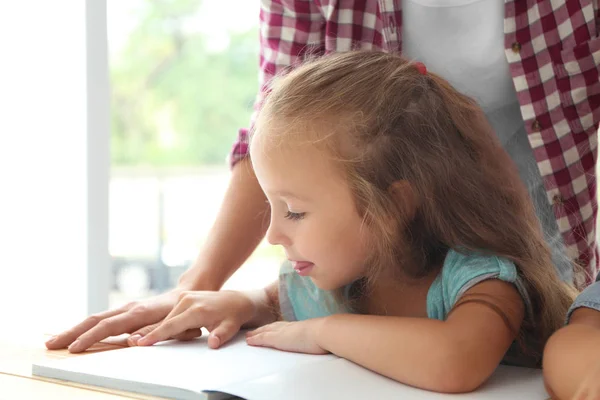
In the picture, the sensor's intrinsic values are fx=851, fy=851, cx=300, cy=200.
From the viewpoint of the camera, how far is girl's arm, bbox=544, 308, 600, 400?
0.79 metres

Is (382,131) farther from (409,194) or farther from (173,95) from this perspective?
(173,95)

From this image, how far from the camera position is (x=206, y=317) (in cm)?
111

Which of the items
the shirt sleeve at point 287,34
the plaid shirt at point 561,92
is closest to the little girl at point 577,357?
the plaid shirt at point 561,92

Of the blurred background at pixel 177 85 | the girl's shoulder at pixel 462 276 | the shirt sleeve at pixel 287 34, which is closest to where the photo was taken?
the girl's shoulder at pixel 462 276

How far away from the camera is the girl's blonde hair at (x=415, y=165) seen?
1041 mm

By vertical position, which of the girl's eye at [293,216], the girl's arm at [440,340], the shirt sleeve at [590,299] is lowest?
the girl's arm at [440,340]

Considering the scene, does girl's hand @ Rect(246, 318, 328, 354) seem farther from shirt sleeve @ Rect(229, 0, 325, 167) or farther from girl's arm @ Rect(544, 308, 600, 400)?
shirt sleeve @ Rect(229, 0, 325, 167)

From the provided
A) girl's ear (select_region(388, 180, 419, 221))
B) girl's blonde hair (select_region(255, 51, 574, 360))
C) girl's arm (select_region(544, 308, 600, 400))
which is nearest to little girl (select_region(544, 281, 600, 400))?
girl's arm (select_region(544, 308, 600, 400))

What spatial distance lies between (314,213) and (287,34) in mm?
465

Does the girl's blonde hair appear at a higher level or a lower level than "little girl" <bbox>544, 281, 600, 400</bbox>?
higher

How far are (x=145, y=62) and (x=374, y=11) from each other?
31.7 feet

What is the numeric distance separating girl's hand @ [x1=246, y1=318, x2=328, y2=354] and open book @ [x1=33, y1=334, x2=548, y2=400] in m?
0.01

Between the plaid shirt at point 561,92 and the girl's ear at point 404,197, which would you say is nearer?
the girl's ear at point 404,197

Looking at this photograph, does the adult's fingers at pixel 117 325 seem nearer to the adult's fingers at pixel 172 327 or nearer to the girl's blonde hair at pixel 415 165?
the adult's fingers at pixel 172 327
